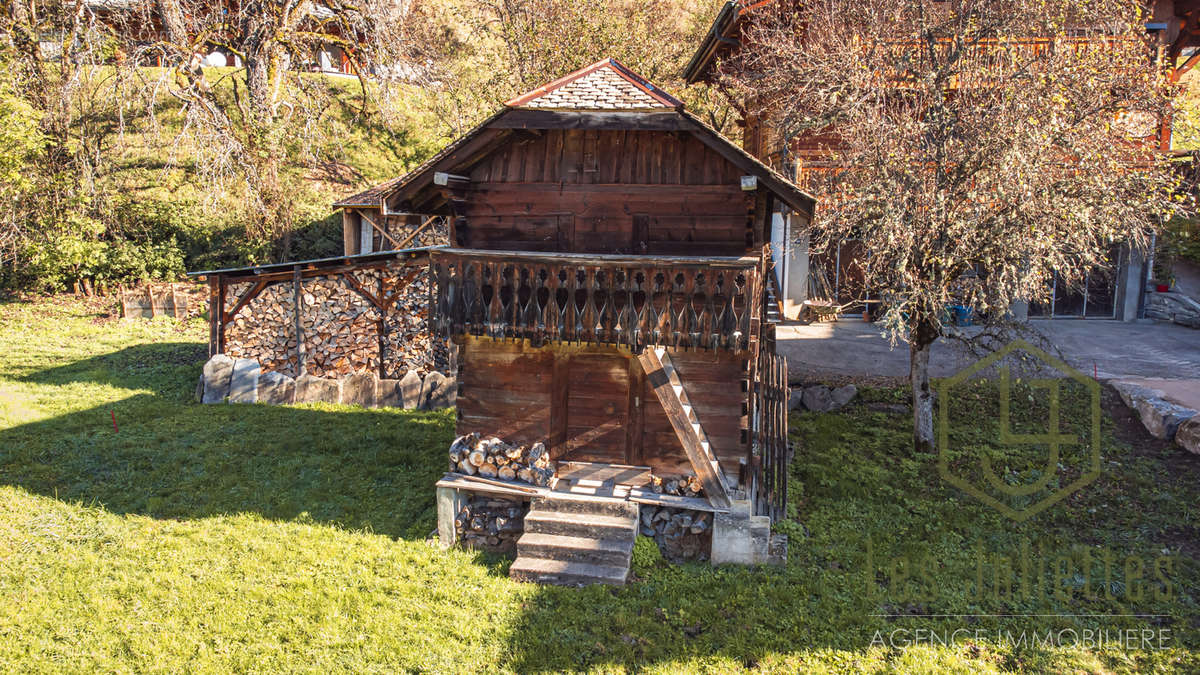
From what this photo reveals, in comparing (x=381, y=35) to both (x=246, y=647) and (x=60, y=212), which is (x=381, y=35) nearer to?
(x=60, y=212)

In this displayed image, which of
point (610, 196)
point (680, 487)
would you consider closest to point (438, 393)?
point (610, 196)

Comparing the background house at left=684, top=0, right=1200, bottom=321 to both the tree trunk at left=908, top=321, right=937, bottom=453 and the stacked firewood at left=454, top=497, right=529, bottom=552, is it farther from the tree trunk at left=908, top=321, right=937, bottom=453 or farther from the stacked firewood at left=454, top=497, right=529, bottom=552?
the stacked firewood at left=454, top=497, right=529, bottom=552

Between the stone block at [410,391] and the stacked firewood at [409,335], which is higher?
the stacked firewood at [409,335]

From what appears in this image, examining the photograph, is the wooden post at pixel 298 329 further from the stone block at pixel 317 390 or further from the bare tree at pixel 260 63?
the bare tree at pixel 260 63

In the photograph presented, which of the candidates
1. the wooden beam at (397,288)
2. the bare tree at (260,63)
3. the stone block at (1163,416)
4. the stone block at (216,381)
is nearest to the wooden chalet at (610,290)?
the wooden beam at (397,288)

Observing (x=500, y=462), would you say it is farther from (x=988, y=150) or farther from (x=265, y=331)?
(x=265, y=331)

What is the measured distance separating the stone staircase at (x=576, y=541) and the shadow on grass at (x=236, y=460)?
168 centimetres

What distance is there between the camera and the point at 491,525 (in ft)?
32.6

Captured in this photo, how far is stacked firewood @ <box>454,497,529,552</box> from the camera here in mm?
9906

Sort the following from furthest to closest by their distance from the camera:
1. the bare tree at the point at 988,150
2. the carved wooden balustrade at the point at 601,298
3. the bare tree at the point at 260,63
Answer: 1. the bare tree at the point at 260,63
2. the bare tree at the point at 988,150
3. the carved wooden balustrade at the point at 601,298

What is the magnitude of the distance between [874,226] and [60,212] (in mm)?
22516

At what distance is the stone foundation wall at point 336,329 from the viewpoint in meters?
16.1

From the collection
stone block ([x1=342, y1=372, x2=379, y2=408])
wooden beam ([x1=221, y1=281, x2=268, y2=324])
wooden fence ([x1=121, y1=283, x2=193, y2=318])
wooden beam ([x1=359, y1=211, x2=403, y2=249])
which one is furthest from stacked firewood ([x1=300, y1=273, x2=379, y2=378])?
wooden fence ([x1=121, y1=283, x2=193, y2=318])

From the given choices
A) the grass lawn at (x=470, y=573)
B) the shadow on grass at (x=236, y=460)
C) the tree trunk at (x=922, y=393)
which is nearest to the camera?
the grass lawn at (x=470, y=573)
